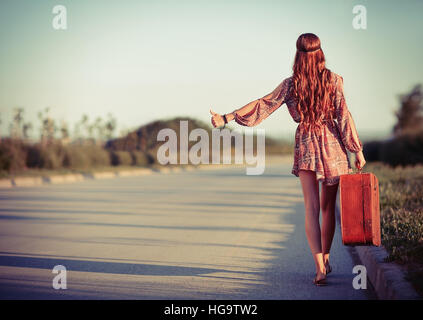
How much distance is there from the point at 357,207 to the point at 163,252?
2.84 meters

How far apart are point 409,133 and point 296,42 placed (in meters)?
21.7

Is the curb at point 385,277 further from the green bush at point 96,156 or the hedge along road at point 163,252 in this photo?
the green bush at point 96,156

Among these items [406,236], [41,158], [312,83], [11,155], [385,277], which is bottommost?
[385,277]

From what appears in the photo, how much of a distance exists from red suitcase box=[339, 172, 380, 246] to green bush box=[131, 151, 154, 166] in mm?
34771

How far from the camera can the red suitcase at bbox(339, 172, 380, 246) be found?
4703mm

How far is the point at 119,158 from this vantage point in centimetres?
3634

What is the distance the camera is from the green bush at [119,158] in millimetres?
35938

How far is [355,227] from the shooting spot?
15.5 feet

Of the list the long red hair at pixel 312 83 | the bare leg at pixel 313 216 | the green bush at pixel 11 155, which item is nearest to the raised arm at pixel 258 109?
the long red hair at pixel 312 83

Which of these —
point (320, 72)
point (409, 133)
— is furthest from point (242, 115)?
point (409, 133)

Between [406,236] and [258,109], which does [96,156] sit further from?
[258,109]

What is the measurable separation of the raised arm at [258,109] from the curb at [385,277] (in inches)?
65.2

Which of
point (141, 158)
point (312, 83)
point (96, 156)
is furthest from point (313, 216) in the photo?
point (141, 158)
